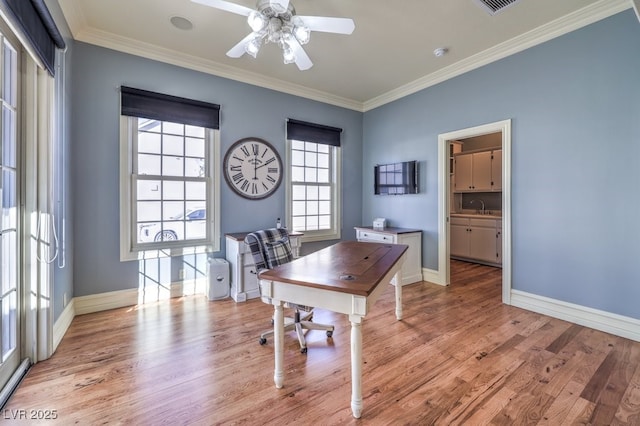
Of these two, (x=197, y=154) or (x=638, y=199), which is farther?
(x=197, y=154)

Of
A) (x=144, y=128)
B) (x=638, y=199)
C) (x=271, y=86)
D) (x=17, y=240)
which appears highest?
(x=271, y=86)

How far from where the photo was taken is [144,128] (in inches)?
129

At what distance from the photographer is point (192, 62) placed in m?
3.48

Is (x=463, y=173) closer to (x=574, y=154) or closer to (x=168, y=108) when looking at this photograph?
(x=574, y=154)

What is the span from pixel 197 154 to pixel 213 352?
242 centimetres

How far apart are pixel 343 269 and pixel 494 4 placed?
100 inches

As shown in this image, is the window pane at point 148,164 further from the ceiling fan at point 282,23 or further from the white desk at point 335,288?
the white desk at point 335,288

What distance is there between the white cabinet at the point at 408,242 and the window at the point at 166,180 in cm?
226

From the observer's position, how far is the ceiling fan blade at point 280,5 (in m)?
1.91

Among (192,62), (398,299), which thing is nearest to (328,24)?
(192,62)

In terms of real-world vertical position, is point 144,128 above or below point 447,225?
above

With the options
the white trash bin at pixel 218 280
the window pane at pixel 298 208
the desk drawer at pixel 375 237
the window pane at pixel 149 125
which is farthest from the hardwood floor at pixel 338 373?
the window pane at pixel 149 125

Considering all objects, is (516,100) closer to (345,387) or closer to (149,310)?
(345,387)

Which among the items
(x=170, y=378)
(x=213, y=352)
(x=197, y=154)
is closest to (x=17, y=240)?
(x=170, y=378)
